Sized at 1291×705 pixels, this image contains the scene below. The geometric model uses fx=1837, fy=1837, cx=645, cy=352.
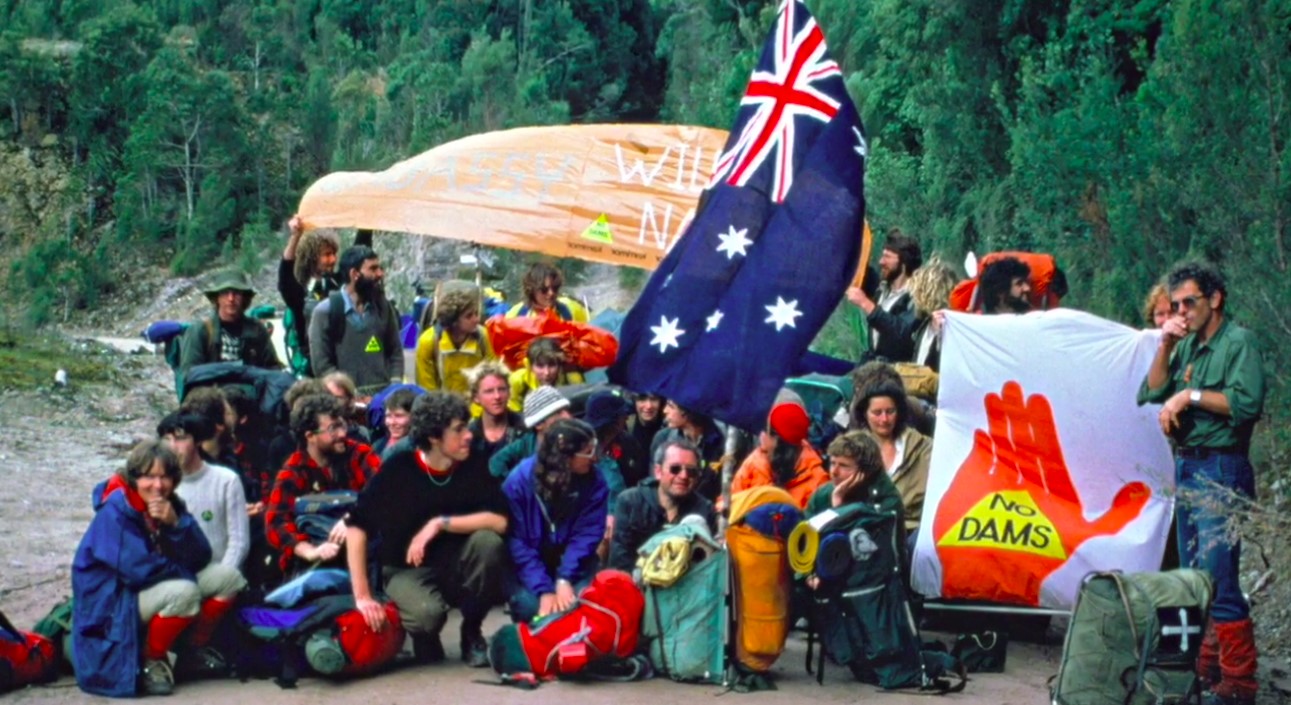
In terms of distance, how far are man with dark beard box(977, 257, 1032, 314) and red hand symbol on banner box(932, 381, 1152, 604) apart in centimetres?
101

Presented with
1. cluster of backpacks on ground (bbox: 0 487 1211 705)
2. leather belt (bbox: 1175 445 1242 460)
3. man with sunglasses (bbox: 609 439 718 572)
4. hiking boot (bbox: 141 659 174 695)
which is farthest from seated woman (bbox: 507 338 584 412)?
leather belt (bbox: 1175 445 1242 460)

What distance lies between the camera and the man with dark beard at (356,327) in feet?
36.8

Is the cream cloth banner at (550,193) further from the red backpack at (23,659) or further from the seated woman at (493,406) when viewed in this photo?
the red backpack at (23,659)

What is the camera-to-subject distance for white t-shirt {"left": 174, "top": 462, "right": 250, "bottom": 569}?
28.4 feet

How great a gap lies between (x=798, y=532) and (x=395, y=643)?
193 centimetres

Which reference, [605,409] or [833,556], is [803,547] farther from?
[605,409]

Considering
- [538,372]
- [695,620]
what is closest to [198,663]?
[695,620]

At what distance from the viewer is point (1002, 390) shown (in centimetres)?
939

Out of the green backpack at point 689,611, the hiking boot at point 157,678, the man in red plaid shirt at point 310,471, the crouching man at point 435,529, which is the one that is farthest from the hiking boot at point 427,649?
the hiking boot at point 157,678

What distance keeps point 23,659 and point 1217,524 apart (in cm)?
533

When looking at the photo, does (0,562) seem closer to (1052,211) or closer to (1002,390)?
(1002,390)

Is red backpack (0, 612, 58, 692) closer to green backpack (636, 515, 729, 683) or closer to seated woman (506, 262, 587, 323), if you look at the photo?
green backpack (636, 515, 729, 683)

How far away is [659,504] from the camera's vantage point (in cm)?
885

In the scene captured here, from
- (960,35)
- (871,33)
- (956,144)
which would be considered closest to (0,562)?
(956,144)
